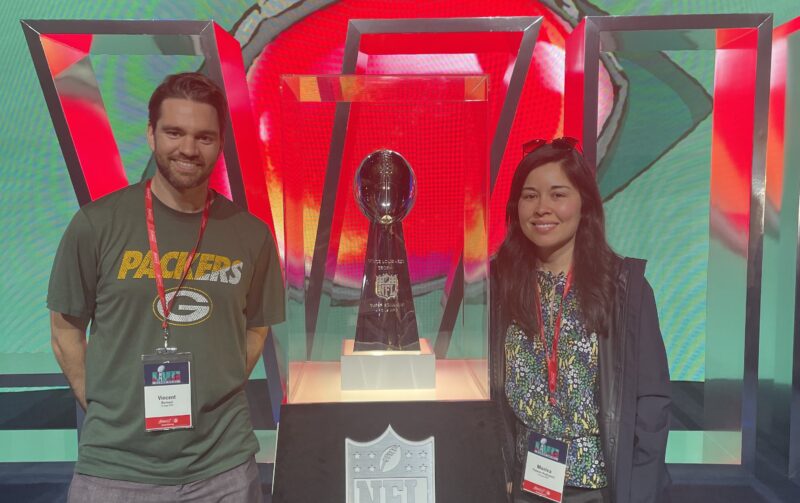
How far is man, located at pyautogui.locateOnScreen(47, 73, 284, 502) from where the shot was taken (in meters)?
1.27

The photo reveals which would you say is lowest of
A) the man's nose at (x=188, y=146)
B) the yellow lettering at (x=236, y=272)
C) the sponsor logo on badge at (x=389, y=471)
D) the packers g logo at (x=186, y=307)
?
the sponsor logo on badge at (x=389, y=471)

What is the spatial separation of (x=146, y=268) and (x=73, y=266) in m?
0.15

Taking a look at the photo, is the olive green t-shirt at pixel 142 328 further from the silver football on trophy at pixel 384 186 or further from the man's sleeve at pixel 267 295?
the silver football on trophy at pixel 384 186

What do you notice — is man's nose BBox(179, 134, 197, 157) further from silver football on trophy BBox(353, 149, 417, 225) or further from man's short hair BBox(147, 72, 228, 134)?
silver football on trophy BBox(353, 149, 417, 225)

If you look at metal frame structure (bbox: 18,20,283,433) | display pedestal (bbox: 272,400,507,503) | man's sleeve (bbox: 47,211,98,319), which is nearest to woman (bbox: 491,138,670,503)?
display pedestal (bbox: 272,400,507,503)

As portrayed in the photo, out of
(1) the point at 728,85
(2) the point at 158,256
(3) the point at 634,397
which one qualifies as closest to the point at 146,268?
(2) the point at 158,256

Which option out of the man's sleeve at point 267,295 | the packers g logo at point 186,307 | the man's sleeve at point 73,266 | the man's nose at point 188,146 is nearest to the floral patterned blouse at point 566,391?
the man's sleeve at point 267,295

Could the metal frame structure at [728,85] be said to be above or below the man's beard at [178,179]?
above

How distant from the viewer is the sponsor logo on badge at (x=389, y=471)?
1.27 metres

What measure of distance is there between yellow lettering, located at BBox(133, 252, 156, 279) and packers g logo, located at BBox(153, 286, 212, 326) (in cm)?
5

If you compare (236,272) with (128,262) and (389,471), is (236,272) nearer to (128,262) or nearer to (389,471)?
(128,262)

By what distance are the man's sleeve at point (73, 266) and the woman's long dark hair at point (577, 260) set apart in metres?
0.92

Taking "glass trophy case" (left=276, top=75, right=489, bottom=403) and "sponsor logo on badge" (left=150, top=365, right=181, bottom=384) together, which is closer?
"sponsor logo on badge" (left=150, top=365, right=181, bottom=384)

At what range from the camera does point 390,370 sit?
56.4 inches
